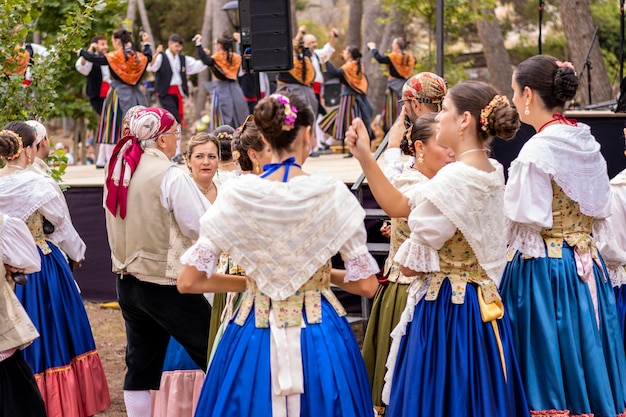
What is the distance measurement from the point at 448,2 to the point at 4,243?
10.4 m

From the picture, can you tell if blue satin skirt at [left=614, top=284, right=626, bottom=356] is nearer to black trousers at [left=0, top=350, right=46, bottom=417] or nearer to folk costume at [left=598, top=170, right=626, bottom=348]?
folk costume at [left=598, top=170, right=626, bottom=348]

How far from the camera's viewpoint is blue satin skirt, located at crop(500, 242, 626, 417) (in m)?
3.66

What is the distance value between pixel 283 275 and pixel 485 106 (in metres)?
0.96

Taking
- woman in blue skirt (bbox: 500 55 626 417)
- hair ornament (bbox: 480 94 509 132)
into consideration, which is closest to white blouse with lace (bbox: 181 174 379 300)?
hair ornament (bbox: 480 94 509 132)

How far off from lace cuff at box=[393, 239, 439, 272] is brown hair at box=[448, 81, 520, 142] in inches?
17.4

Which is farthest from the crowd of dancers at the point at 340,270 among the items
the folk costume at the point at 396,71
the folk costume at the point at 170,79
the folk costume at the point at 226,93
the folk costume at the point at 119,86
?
the folk costume at the point at 396,71

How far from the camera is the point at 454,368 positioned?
10.7ft

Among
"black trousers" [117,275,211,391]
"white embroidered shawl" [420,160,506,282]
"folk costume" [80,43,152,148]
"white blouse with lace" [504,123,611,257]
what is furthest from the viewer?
"folk costume" [80,43,152,148]

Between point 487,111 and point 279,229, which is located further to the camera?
point 487,111

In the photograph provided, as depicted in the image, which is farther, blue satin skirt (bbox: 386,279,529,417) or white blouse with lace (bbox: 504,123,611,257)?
white blouse with lace (bbox: 504,123,611,257)

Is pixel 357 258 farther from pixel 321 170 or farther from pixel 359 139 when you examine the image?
pixel 321 170

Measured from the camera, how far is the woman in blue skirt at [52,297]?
4.85 meters

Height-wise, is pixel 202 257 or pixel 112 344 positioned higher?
pixel 202 257

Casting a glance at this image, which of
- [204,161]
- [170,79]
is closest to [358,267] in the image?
[204,161]
